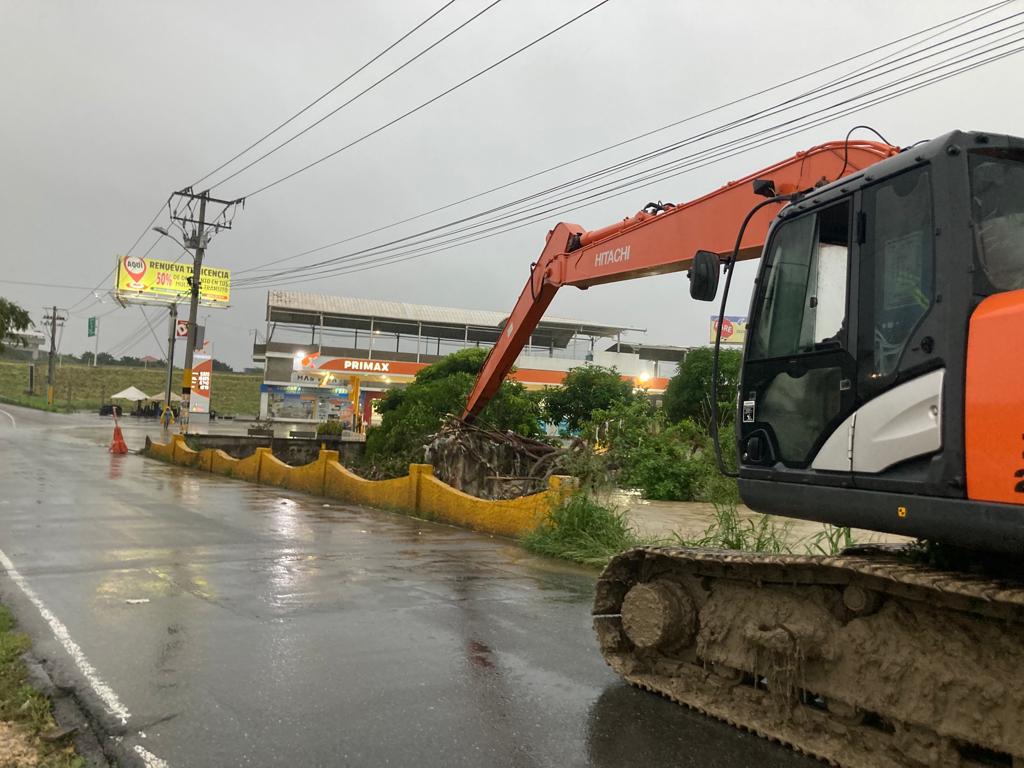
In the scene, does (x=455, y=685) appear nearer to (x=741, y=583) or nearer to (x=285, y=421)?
(x=741, y=583)

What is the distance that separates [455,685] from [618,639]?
1.07m

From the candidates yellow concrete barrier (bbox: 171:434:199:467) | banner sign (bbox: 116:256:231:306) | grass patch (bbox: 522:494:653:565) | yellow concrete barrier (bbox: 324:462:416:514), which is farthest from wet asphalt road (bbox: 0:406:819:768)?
banner sign (bbox: 116:256:231:306)

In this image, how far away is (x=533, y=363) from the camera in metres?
54.0

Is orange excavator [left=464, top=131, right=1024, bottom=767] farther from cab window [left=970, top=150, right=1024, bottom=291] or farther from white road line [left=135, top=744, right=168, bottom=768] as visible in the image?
white road line [left=135, top=744, right=168, bottom=768]

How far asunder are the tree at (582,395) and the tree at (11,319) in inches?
907

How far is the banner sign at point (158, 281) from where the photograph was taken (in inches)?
2537

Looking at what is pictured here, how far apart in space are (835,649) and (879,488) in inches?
32.3

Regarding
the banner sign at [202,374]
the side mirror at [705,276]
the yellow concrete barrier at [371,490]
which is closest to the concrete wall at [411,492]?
the yellow concrete barrier at [371,490]

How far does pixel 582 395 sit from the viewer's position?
32688mm

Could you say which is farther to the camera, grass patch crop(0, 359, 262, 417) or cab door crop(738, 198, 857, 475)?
grass patch crop(0, 359, 262, 417)

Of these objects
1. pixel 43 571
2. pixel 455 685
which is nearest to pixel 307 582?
pixel 43 571

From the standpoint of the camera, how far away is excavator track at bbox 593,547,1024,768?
11.1 feet

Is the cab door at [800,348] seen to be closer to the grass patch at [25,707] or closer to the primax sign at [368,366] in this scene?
the grass patch at [25,707]

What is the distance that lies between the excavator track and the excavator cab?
0.29 meters
